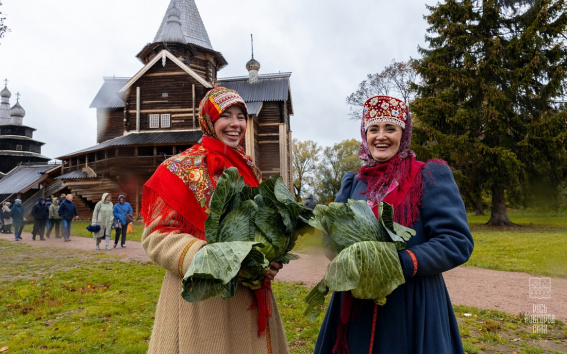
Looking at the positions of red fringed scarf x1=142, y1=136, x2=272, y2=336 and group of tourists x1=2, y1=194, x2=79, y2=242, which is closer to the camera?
red fringed scarf x1=142, y1=136, x2=272, y2=336

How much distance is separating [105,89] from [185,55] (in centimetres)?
851

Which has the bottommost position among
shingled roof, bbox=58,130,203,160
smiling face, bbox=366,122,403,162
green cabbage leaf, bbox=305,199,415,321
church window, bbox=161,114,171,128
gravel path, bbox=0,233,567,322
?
gravel path, bbox=0,233,567,322

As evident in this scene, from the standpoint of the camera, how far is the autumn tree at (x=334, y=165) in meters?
44.8

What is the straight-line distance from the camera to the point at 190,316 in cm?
213

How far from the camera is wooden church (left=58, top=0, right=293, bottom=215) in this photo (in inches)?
955

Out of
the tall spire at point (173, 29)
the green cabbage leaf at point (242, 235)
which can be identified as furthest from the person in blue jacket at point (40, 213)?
the tall spire at point (173, 29)

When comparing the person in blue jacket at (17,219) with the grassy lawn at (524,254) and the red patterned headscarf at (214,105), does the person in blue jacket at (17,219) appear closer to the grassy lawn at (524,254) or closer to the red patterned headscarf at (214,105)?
the red patterned headscarf at (214,105)

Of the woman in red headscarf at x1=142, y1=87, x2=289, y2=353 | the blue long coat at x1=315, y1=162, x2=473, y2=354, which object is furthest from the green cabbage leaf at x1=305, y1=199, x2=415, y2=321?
the woman in red headscarf at x1=142, y1=87, x2=289, y2=353

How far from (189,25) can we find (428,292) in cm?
3364

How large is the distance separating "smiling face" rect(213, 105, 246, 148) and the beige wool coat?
2.40 ft

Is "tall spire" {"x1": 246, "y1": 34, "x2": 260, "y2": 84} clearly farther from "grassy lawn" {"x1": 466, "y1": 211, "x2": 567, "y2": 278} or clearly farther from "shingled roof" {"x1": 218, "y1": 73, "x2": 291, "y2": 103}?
"grassy lawn" {"x1": 466, "y1": 211, "x2": 567, "y2": 278}

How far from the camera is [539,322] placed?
5492 millimetres

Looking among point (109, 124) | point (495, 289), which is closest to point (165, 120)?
point (109, 124)

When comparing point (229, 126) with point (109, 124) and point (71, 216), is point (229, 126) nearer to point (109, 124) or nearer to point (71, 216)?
point (71, 216)
